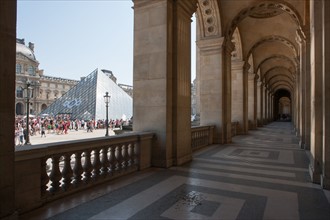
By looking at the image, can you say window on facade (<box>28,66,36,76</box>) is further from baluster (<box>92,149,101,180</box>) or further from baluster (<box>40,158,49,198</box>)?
baluster (<box>40,158,49,198</box>)

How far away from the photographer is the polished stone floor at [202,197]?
4.09 meters

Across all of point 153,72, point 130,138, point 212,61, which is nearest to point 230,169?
point 130,138

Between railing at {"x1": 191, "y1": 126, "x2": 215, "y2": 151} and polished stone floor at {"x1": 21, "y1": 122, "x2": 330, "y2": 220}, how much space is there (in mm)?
3577

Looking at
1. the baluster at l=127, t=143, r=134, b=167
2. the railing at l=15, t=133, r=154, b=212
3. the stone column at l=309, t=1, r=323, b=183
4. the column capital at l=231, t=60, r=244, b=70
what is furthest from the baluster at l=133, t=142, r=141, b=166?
the column capital at l=231, t=60, r=244, b=70

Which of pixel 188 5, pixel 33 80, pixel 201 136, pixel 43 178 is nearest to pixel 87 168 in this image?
pixel 43 178

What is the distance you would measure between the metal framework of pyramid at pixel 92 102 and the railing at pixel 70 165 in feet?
168

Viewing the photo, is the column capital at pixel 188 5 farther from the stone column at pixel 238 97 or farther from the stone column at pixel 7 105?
Result: the stone column at pixel 238 97

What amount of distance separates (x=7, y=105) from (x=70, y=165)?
1.99 m

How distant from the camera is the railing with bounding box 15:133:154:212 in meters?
4.05

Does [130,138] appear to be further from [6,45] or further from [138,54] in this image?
[6,45]

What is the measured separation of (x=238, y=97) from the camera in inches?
763

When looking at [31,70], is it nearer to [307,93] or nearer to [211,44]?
[211,44]

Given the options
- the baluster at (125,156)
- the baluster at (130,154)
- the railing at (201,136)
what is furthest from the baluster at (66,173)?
the railing at (201,136)

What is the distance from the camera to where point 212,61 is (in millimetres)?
13703
